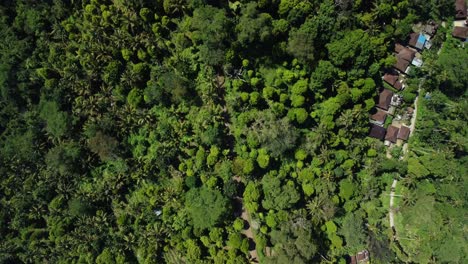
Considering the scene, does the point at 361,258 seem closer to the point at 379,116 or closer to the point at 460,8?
the point at 379,116

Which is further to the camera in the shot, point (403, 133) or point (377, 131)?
point (403, 133)

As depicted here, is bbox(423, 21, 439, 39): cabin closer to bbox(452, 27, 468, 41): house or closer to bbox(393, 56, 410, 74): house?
bbox(452, 27, 468, 41): house

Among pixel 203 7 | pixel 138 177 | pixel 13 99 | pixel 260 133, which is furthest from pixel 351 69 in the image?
pixel 13 99

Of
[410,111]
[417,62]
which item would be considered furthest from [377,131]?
[417,62]

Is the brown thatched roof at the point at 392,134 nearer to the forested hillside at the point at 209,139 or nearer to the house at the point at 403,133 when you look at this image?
the house at the point at 403,133

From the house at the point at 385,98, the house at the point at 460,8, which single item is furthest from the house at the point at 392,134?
the house at the point at 460,8

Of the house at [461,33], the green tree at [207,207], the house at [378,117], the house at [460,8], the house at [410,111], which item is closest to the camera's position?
the green tree at [207,207]

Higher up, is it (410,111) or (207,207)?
(410,111)

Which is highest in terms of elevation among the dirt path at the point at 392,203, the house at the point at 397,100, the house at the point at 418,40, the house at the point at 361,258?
the house at the point at 418,40
